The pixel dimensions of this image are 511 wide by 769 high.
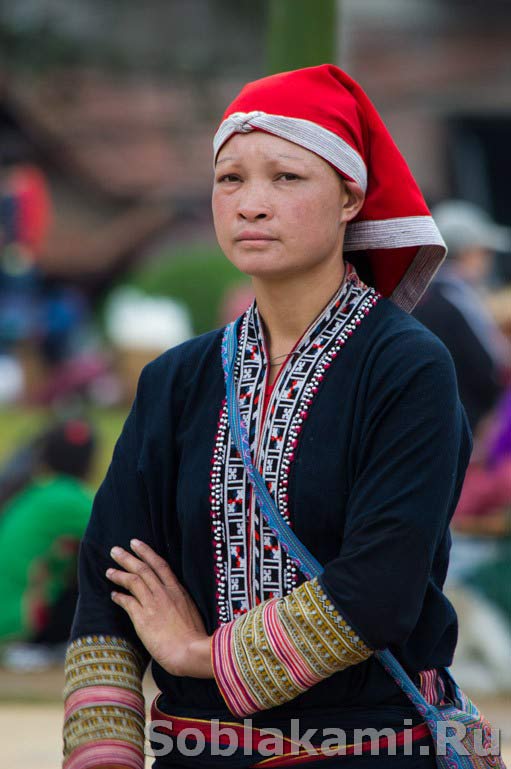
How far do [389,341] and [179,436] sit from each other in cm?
38

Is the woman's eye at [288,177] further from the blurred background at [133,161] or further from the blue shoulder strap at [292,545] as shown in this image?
the blurred background at [133,161]

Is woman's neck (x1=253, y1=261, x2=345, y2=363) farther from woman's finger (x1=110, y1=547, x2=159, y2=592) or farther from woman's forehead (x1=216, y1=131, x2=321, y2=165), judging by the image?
woman's finger (x1=110, y1=547, x2=159, y2=592)

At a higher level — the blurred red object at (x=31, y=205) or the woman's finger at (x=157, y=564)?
the blurred red object at (x=31, y=205)

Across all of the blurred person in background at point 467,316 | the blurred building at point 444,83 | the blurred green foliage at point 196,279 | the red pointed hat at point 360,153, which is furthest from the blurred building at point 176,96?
the red pointed hat at point 360,153

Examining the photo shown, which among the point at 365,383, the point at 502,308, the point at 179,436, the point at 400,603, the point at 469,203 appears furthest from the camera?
the point at 469,203

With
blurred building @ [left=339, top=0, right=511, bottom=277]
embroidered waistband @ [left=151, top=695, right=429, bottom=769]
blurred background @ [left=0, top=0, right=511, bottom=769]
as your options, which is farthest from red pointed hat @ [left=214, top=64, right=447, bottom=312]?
blurred building @ [left=339, top=0, right=511, bottom=277]

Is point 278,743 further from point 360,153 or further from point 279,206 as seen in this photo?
point 360,153

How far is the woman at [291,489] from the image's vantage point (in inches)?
67.5

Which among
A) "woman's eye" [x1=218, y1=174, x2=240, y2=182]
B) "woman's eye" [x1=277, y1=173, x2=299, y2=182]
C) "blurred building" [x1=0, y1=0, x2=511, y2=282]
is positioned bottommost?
"woman's eye" [x1=277, y1=173, x2=299, y2=182]

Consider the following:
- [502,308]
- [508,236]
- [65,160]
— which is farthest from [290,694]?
[65,160]

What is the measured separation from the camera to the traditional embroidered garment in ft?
5.58

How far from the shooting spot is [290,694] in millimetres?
1725

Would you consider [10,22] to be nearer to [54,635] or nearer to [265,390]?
[54,635]

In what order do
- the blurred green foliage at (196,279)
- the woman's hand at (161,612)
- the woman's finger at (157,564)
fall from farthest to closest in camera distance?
1. the blurred green foliage at (196,279)
2. the woman's finger at (157,564)
3. the woman's hand at (161,612)
